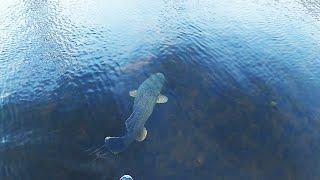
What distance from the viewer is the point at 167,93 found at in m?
20.3

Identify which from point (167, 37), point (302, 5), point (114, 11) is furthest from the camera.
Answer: point (302, 5)

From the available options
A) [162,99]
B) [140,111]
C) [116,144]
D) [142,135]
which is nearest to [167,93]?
[162,99]

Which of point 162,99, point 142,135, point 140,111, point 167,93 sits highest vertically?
point 140,111

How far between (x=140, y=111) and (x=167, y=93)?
2698 mm

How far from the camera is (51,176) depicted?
16.3 meters

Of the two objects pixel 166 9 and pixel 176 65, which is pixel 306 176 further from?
pixel 166 9

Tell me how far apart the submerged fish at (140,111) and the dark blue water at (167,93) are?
1.56 feet

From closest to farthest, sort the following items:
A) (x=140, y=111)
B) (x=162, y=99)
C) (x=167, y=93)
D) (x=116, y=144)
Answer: (x=116, y=144) < (x=140, y=111) < (x=162, y=99) < (x=167, y=93)

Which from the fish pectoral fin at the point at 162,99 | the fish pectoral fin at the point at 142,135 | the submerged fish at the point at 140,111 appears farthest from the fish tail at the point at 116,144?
the fish pectoral fin at the point at 162,99

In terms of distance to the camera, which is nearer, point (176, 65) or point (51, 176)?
point (51, 176)

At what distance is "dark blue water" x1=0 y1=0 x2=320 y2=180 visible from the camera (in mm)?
17203

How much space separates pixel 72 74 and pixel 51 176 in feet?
22.6

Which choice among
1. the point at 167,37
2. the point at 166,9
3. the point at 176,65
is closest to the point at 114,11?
the point at 166,9

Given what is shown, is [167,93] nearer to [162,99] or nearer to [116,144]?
[162,99]
